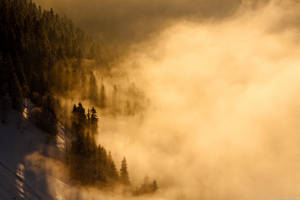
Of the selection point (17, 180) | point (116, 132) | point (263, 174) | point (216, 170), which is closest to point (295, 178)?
point (263, 174)

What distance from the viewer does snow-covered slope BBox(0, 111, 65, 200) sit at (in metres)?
43.8

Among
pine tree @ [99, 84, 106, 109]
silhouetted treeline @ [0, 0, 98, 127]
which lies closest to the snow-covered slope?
silhouetted treeline @ [0, 0, 98, 127]

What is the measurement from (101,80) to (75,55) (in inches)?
732

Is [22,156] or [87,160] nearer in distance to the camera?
[22,156]

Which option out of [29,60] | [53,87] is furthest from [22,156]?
[29,60]

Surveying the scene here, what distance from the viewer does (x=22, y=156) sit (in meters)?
52.0

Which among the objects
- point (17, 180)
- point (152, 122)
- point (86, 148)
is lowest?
point (17, 180)

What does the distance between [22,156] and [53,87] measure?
3378 cm

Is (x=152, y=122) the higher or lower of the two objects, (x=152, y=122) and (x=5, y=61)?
the higher

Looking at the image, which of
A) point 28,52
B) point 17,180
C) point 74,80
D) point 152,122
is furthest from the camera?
point 152,122

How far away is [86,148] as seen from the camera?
6038 cm

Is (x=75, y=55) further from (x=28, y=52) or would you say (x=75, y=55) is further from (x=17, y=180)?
(x=17, y=180)

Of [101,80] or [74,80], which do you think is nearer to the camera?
[74,80]

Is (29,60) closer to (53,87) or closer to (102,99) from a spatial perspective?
(53,87)
